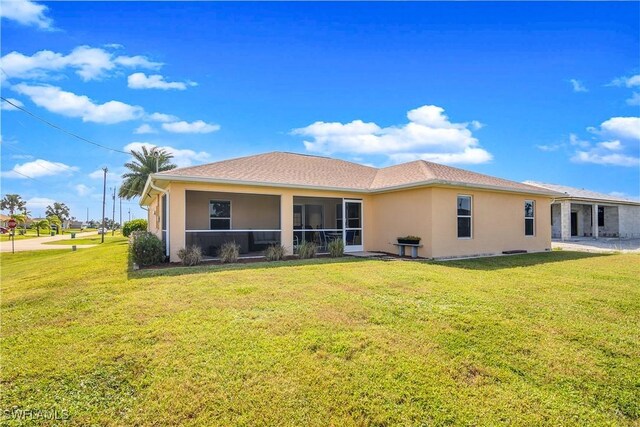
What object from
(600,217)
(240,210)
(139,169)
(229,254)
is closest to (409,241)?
(229,254)

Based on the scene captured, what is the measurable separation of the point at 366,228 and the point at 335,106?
719cm

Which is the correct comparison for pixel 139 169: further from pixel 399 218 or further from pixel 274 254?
pixel 399 218

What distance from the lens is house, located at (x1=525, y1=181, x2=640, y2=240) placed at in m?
24.5

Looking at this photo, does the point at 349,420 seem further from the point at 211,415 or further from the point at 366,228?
the point at 366,228

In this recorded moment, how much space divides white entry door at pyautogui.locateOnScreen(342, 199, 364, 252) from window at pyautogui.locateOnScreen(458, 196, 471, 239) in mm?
3867

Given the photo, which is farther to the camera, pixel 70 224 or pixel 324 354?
pixel 70 224

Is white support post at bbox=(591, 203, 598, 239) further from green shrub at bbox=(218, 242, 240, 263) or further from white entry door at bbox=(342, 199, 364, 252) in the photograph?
green shrub at bbox=(218, 242, 240, 263)

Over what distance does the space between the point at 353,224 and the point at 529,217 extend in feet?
26.7

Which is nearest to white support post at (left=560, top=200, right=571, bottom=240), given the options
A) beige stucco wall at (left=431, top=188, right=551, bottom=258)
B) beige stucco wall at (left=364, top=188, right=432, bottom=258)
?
beige stucco wall at (left=431, top=188, right=551, bottom=258)

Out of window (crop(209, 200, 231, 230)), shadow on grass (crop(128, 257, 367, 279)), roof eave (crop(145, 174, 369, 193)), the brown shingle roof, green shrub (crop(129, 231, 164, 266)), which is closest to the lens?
shadow on grass (crop(128, 257, 367, 279))

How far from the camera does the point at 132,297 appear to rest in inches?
233

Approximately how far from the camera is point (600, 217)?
27328 mm

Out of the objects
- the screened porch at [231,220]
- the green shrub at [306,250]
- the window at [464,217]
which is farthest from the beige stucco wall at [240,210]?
the window at [464,217]

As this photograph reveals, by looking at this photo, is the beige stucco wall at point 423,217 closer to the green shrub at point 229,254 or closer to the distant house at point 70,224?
the green shrub at point 229,254
